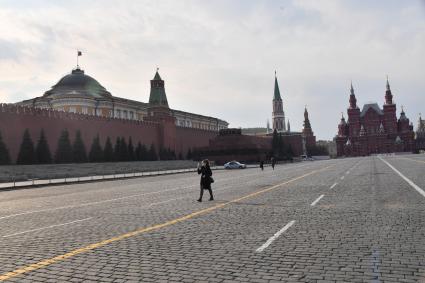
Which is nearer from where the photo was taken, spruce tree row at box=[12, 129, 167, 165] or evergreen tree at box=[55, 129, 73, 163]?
spruce tree row at box=[12, 129, 167, 165]

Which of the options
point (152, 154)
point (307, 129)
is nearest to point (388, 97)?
point (307, 129)

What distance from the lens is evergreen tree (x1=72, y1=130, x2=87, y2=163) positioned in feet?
167

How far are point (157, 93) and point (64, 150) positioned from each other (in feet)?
119

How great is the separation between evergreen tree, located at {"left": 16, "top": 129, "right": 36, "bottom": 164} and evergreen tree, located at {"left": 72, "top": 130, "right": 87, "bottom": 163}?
5.82 m

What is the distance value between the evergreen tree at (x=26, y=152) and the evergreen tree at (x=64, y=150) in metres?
3.56

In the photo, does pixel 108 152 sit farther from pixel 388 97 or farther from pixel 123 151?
pixel 388 97

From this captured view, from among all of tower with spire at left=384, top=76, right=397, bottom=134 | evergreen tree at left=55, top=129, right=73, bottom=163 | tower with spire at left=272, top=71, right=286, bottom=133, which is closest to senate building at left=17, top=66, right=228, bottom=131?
evergreen tree at left=55, top=129, right=73, bottom=163

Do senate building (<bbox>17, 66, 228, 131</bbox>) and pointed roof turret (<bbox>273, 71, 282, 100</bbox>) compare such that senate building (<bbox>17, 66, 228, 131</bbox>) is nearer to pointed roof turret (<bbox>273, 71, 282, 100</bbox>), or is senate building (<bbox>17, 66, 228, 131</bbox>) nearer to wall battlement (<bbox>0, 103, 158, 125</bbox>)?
wall battlement (<bbox>0, 103, 158, 125</bbox>)

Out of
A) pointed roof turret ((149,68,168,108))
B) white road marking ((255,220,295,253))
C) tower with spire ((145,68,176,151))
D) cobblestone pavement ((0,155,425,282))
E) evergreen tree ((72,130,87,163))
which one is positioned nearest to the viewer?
cobblestone pavement ((0,155,425,282))

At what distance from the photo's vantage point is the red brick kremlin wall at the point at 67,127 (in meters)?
45.8

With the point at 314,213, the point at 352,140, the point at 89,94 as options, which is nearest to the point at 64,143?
the point at 89,94

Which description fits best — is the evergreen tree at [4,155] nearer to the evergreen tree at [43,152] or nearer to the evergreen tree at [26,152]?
the evergreen tree at [26,152]

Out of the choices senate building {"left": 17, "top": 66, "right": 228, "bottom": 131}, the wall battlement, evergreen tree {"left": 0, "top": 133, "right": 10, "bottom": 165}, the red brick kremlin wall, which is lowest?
evergreen tree {"left": 0, "top": 133, "right": 10, "bottom": 165}

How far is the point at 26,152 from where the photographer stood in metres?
44.8
